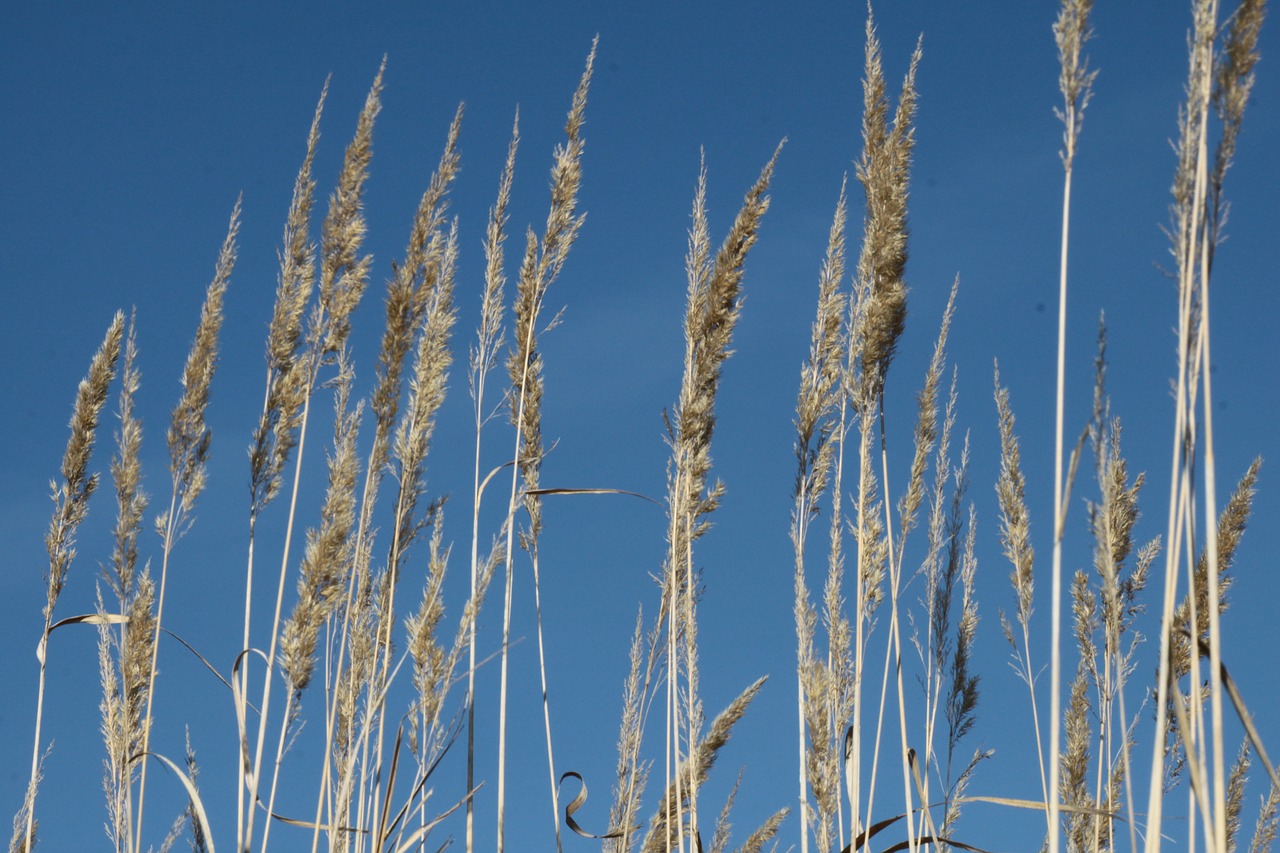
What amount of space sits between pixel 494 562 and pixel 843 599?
98 cm

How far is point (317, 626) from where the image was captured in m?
2.82

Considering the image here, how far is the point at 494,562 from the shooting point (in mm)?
3125

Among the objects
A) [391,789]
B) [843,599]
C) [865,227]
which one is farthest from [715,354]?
[391,789]

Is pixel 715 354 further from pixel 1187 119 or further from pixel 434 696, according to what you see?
pixel 1187 119

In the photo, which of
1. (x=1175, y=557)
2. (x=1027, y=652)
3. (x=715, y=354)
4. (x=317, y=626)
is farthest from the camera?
(x=1027, y=652)

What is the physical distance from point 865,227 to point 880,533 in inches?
33.4

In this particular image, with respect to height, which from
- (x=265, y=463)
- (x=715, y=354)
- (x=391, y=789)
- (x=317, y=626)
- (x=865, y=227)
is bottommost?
(x=391, y=789)

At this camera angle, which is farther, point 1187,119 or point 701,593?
point 701,593

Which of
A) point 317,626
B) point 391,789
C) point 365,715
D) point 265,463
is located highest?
point 265,463

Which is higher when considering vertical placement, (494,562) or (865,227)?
(865,227)

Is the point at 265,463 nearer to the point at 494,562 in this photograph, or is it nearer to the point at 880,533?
the point at 494,562

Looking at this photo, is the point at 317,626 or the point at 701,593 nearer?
the point at 317,626

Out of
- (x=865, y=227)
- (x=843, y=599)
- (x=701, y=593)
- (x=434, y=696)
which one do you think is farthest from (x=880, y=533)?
(x=434, y=696)

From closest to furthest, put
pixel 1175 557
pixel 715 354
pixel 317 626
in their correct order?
pixel 1175 557, pixel 317 626, pixel 715 354
